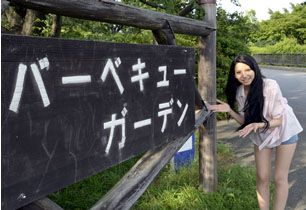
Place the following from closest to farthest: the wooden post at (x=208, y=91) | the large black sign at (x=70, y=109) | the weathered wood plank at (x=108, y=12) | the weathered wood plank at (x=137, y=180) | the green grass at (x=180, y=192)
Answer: the large black sign at (x=70, y=109), the weathered wood plank at (x=108, y=12), the weathered wood plank at (x=137, y=180), the wooden post at (x=208, y=91), the green grass at (x=180, y=192)

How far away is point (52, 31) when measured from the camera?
429cm

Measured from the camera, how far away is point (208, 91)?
257 centimetres

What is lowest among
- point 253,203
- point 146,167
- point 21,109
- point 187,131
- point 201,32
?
point 253,203

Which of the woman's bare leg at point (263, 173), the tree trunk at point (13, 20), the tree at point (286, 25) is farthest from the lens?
the tree at point (286, 25)

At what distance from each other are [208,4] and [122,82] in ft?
4.77

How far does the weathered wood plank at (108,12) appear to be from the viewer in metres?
1.22

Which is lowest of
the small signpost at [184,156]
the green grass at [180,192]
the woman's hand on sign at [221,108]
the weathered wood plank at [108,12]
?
the green grass at [180,192]

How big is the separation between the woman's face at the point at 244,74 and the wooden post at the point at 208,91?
1.13 feet

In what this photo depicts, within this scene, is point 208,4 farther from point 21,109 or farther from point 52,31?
point 52,31

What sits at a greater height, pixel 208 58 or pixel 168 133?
pixel 208 58

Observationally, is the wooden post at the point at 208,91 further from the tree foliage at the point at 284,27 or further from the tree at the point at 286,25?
the tree at the point at 286,25

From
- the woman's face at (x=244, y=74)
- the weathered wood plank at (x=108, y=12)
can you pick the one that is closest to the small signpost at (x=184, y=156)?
the woman's face at (x=244, y=74)

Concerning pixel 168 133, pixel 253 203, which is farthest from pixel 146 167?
pixel 253 203

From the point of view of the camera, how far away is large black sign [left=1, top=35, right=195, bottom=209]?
3.03ft
